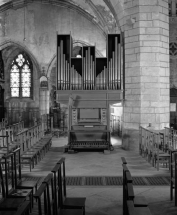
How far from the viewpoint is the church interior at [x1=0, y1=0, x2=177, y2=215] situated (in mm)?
4781

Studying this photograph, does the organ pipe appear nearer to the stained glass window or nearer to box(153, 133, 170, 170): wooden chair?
box(153, 133, 170, 170): wooden chair

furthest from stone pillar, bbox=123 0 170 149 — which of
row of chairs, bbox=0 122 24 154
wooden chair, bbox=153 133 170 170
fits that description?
row of chairs, bbox=0 122 24 154

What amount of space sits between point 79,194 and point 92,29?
47.0ft

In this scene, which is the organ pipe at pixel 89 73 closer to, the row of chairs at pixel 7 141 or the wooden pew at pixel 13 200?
the row of chairs at pixel 7 141

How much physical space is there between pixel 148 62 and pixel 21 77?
1178 centimetres

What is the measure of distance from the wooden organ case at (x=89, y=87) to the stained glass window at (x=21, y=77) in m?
9.31

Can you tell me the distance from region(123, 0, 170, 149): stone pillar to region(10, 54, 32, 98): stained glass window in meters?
11.0

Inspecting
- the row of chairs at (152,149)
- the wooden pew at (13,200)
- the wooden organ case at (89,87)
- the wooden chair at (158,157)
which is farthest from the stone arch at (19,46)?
the wooden pew at (13,200)

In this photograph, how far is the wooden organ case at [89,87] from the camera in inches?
429

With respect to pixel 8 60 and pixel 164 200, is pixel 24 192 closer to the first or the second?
pixel 164 200

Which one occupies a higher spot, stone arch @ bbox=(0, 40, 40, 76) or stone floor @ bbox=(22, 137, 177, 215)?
stone arch @ bbox=(0, 40, 40, 76)

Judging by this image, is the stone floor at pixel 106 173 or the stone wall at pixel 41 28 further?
the stone wall at pixel 41 28

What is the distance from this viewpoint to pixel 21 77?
1997 cm

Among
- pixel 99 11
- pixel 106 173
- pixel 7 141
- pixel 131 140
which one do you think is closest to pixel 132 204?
pixel 106 173
